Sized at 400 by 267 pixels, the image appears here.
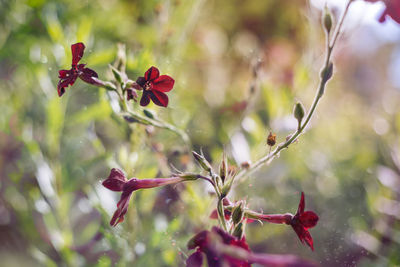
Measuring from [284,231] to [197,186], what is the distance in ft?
0.56

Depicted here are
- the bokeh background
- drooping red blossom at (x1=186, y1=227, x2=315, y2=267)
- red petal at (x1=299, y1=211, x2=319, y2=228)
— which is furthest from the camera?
the bokeh background

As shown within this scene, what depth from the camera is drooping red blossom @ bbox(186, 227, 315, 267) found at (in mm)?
247

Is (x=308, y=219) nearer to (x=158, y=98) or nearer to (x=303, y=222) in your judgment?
(x=303, y=222)

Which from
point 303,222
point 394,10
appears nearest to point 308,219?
point 303,222

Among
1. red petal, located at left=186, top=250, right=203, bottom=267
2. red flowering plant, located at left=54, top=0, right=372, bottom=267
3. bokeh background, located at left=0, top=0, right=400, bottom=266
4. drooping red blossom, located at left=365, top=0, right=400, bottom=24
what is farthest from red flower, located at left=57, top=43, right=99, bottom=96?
drooping red blossom, located at left=365, top=0, right=400, bottom=24

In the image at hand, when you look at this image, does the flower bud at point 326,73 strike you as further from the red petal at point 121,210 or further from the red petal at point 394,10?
the red petal at point 121,210

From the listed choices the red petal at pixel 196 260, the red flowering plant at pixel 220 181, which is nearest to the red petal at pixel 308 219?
the red flowering plant at pixel 220 181

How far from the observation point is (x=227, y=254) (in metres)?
0.25

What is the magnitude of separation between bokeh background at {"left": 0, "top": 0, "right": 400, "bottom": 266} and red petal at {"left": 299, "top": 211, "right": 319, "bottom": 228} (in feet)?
0.29

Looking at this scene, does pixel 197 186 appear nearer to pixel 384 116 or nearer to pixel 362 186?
pixel 362 186

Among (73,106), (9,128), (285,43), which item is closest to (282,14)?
(285,43)

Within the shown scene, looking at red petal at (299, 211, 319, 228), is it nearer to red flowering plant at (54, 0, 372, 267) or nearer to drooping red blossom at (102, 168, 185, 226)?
red flowering plant at (54, 0, 372, 267)

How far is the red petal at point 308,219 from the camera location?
0.35 m

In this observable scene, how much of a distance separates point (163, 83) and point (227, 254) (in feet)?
0.66
